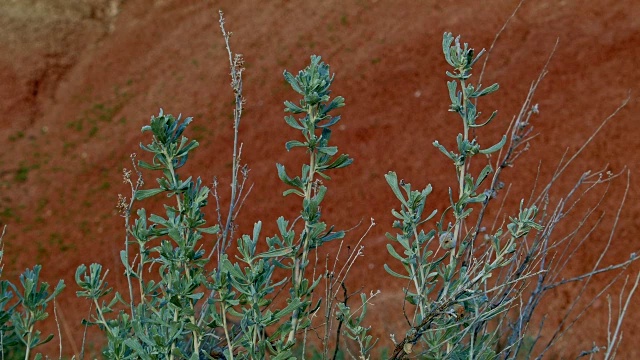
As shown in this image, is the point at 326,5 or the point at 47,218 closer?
the point at 47,218

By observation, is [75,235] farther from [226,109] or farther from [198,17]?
[198,17]

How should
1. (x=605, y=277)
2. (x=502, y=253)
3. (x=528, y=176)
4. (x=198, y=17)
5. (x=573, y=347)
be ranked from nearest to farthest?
(x=502, y=253) → (x=573, y=347) → (x=605, y=277) → (x=528, y=176) → (x=198, y=17)

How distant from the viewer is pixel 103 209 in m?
9.45

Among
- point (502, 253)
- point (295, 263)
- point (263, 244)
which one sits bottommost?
point (263, 244)

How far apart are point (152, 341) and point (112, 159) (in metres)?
8.73

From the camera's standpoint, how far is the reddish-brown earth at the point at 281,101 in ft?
23.6

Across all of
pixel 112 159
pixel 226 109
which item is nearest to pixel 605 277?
pixel 226 109

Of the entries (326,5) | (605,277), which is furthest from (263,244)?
(326,5)

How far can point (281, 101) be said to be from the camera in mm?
9805

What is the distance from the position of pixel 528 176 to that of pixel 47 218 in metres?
5.91

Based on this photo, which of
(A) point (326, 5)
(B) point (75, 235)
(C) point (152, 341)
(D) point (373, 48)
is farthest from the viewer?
(A) point (326, 5)

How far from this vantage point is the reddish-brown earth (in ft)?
23.6

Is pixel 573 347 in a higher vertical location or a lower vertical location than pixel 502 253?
lower

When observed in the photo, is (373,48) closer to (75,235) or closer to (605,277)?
(75,235)
